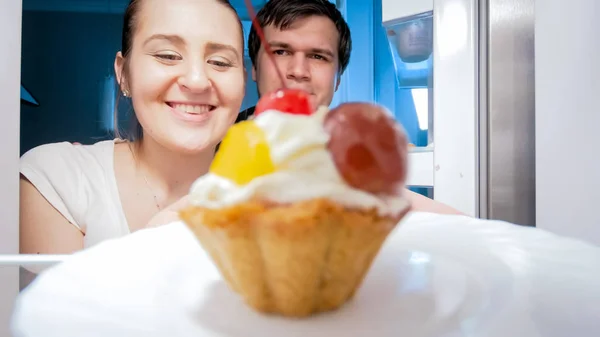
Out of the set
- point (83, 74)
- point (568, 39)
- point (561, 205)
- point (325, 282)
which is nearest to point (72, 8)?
point (83, 74)

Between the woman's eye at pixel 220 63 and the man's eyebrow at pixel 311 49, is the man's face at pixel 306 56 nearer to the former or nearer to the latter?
the man's eyebrow at pixel 311 49

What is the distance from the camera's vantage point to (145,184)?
1.75 meters

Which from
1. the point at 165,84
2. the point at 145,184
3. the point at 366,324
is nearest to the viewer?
the point at 366,324

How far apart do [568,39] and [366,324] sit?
1.73 meters

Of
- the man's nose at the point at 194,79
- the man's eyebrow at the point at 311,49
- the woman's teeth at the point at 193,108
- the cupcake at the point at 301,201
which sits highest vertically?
the man's eyebrow at the point at 311,49

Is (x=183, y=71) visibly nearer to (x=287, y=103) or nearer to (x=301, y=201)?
(x=287, y=103)

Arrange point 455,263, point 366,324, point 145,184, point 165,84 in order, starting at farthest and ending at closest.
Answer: point 145,184 → point 165,84 → point 455,263 → point 366,324

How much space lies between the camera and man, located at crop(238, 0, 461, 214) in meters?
1.83

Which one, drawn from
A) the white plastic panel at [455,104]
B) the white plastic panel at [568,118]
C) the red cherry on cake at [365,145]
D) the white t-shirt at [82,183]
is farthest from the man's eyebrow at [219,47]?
the white plastic panel at [568,118]

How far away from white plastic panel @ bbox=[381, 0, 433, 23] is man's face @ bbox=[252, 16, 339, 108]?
1.02 feet

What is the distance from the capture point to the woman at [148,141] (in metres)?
1.62

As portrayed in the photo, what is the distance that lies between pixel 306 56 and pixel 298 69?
81 millimetres

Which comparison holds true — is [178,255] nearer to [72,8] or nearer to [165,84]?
[165,84]

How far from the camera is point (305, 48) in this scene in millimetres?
1879
